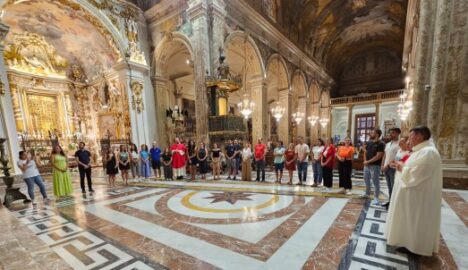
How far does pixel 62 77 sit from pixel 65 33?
3.42 meters

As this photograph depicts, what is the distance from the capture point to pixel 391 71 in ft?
70.8

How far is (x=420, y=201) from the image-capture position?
2033 mm

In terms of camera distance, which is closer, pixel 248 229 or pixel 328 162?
pixel 248 229

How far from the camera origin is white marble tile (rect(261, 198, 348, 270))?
2038 millimetres

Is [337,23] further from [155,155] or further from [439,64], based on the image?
[155,155]

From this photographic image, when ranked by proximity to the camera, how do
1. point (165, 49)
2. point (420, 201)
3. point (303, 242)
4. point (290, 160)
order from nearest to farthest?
point (420, 201), point (303, 242), point (290, 160), point (165, 49)

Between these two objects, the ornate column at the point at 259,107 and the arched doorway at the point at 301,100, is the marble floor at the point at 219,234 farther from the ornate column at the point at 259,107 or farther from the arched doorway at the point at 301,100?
the arched doorway at the point at 301,100

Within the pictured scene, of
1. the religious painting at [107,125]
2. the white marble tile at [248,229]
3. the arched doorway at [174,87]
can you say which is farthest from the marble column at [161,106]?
the white marble tile at [248,229]

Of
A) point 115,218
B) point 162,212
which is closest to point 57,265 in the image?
point 115,218

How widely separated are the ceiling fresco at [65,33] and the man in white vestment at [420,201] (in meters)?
12.0

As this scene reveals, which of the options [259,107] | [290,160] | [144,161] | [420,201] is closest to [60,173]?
[144,161]

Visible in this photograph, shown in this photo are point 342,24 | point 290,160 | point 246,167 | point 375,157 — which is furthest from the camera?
point 342,24

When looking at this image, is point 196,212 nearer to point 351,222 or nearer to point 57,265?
point 57,265

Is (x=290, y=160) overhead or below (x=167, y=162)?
overhead
